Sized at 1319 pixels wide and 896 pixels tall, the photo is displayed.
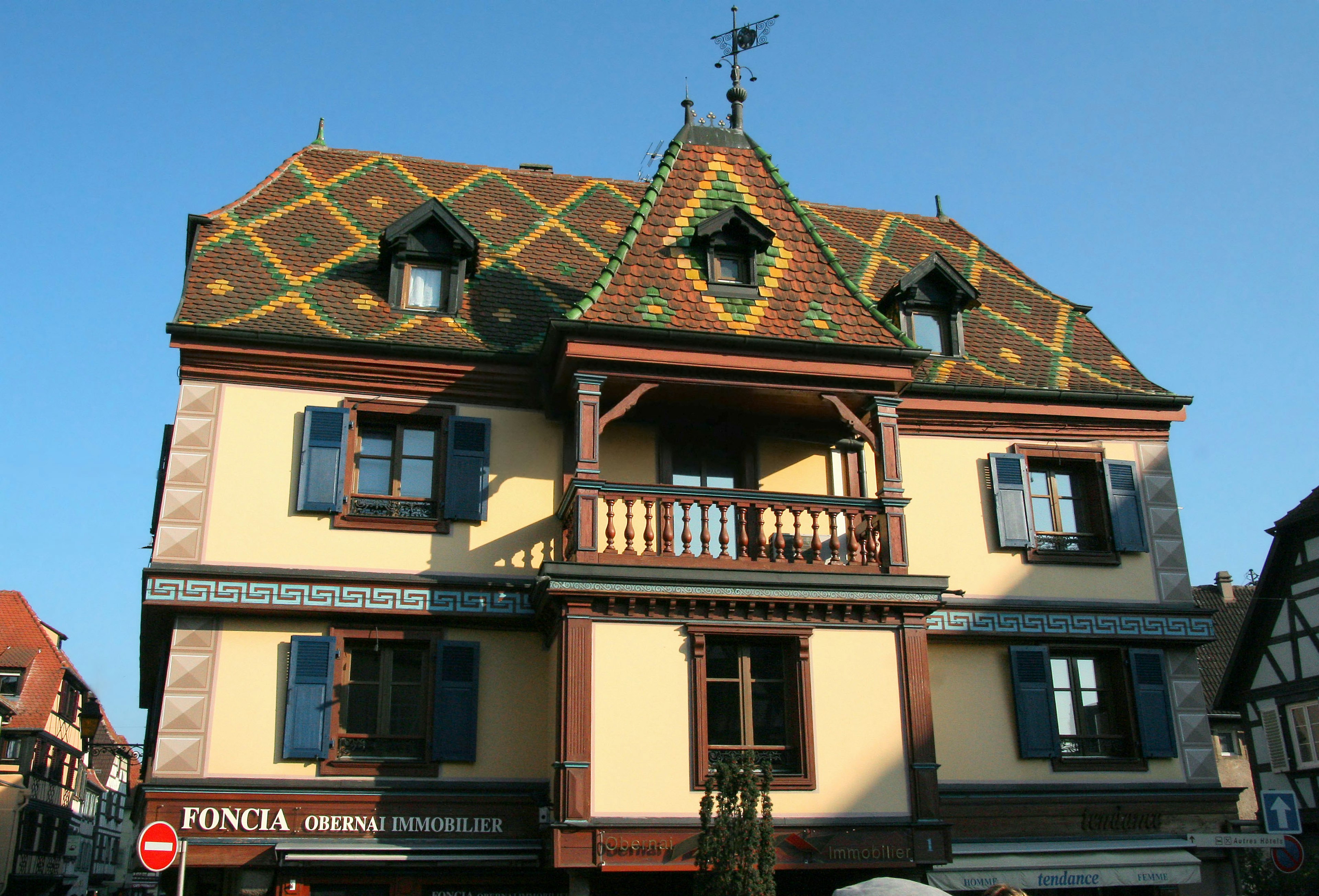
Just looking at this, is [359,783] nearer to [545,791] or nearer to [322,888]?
[322,888]

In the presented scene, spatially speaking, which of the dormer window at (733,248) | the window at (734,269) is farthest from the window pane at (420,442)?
the window at (734,269)

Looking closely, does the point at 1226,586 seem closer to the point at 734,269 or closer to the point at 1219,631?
the point at 1219,631

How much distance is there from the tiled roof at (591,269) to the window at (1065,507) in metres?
1.36

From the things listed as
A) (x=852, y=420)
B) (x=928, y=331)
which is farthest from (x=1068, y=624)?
(x=928, y=331)

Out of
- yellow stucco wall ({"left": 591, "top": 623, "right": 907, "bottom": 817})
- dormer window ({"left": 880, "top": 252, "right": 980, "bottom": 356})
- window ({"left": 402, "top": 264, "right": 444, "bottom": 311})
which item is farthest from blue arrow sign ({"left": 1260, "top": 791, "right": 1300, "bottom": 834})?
window ({"left": 402, "top": 264, "right": 444, "bottom": 311})

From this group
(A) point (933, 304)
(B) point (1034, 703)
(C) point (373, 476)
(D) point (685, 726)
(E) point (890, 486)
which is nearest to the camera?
(D) point (685, 726)

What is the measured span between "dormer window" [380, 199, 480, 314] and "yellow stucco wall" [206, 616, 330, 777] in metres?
5.17

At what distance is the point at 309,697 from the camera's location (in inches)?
607

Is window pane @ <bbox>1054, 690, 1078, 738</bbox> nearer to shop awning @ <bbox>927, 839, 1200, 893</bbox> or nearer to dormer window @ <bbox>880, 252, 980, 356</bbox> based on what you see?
shop awning @ <bbox>927, 839, 1200, 893</bbox>

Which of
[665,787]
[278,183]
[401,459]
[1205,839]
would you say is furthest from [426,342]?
[1205,839]

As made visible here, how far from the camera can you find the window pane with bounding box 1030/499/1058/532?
61.8 feet

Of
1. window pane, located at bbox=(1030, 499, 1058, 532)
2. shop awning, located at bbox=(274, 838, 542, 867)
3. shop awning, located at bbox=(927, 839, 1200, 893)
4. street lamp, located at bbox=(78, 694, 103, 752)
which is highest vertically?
street lamp, located at bbox=(78, 694, 103, 752)

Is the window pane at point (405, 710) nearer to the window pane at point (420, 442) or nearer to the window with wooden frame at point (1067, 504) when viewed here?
the window pane at point (420, 442)

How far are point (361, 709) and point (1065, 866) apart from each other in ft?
30.8
